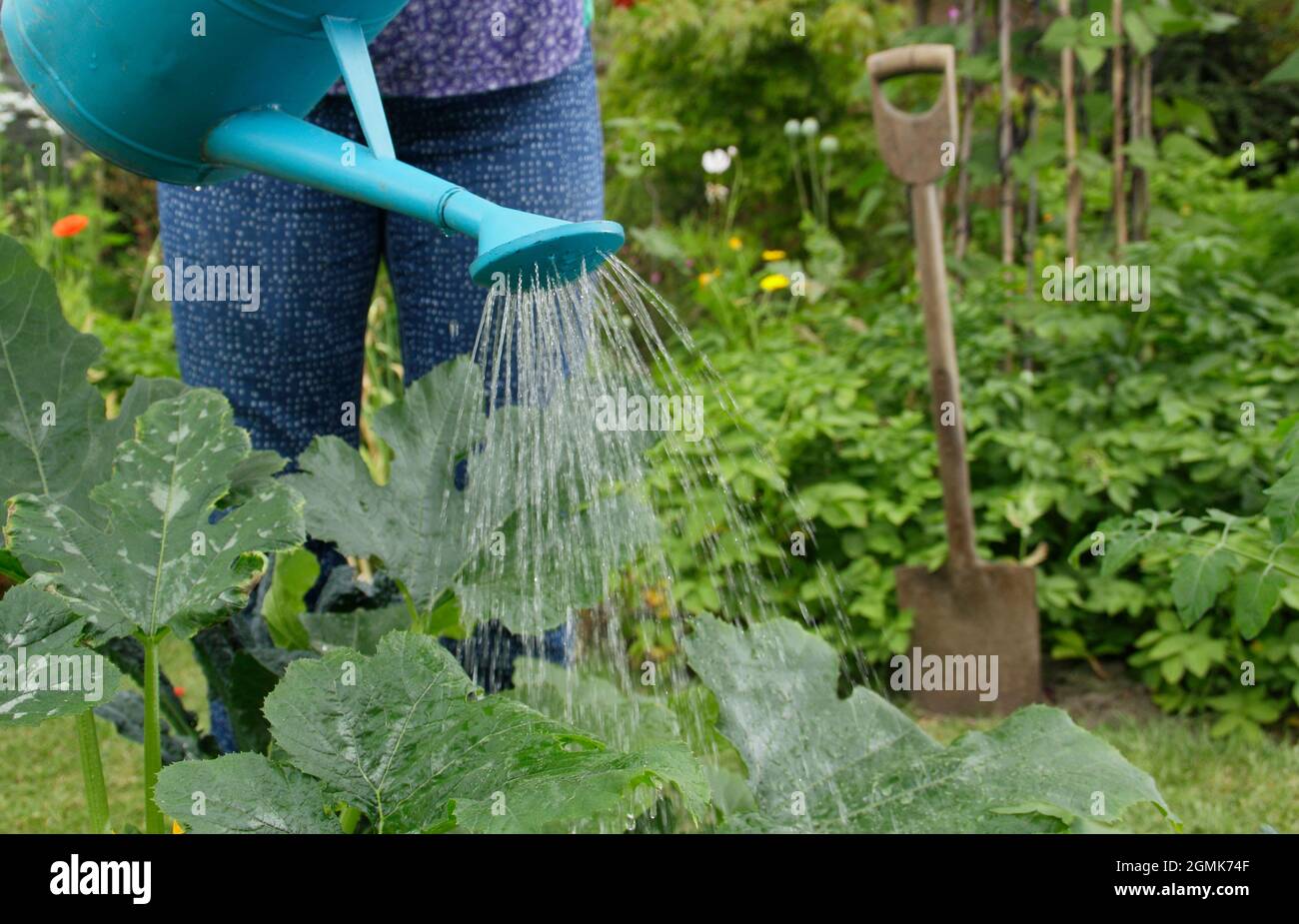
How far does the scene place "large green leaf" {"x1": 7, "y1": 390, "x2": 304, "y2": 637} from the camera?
939 mm

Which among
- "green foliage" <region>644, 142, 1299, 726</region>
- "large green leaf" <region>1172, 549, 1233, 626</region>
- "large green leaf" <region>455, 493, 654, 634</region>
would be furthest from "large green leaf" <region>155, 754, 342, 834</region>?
"green foliage" <region>644, 142, 1299, 726</region>

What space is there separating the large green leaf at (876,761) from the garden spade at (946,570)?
1.39 m

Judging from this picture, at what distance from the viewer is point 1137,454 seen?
2475 mm

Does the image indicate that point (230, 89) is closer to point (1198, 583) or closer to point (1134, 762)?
point (1198, 583)

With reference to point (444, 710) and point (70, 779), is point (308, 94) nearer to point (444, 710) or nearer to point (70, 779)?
point (444, 710)

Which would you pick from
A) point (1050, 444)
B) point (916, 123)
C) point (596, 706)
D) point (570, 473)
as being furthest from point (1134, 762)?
point (570, 473)

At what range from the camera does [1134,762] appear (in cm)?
220

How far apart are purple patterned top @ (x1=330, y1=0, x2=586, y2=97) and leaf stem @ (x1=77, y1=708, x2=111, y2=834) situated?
0.68m

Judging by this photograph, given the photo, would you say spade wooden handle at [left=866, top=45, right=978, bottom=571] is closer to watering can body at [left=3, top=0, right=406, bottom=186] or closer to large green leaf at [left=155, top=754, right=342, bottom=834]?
watering can body at [left=3, top=0, right=406, bottom=186]

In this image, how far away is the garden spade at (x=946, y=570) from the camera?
7.80 feet

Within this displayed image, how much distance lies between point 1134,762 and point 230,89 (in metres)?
1.80
